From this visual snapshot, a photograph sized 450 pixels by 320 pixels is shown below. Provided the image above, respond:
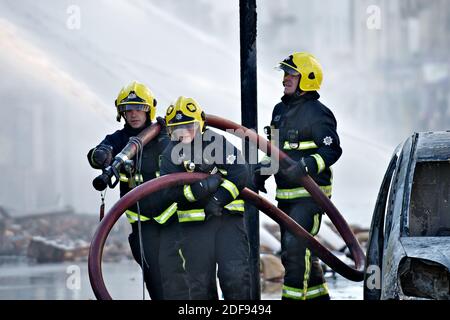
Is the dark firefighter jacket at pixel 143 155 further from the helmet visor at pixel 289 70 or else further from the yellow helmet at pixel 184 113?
the helmet visor at pixel 289 70

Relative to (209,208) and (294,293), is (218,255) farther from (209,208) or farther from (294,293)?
(294,293)

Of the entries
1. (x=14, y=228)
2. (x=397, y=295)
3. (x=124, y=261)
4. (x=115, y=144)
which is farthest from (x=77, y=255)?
(x=397, y=295)

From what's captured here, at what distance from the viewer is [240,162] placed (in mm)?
8898

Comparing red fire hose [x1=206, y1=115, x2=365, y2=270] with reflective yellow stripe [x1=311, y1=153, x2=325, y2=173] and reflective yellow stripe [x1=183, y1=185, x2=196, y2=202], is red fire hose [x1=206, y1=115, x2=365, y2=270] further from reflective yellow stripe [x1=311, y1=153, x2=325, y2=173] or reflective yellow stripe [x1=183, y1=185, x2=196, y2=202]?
reflective yellow stripe [x1=183, y1=185, x2=196, y2=202]

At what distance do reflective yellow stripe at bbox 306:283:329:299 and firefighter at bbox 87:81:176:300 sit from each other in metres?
1.11

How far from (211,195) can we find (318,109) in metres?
1.25

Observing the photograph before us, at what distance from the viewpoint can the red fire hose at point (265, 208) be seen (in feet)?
28.2

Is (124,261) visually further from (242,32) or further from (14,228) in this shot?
(242,32)

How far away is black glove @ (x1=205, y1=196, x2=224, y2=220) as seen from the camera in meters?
8.80

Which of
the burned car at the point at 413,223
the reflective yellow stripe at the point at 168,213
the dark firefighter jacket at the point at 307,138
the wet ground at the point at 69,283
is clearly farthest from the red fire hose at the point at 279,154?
the wet ground at the point at 69,283

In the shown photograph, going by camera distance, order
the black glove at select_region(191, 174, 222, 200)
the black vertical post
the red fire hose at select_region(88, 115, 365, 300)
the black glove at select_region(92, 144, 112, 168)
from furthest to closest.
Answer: the black vertical post, the black glove at select_region(92, 144, 112, 168), the black glove at select_region(191, 174, 222, 200), the red fire hose at select_region(88, 115, 365, 300)

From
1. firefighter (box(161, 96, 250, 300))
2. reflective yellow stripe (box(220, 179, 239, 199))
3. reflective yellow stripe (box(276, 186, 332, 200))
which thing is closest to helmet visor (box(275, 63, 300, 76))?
reflective yellow stripe (box(276, 186, 332, 200))

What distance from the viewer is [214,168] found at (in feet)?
29.1

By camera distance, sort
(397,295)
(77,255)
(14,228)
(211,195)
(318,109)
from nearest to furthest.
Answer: (397,295)
(211,195)
(318,109)
(77,255)
(14,228)
